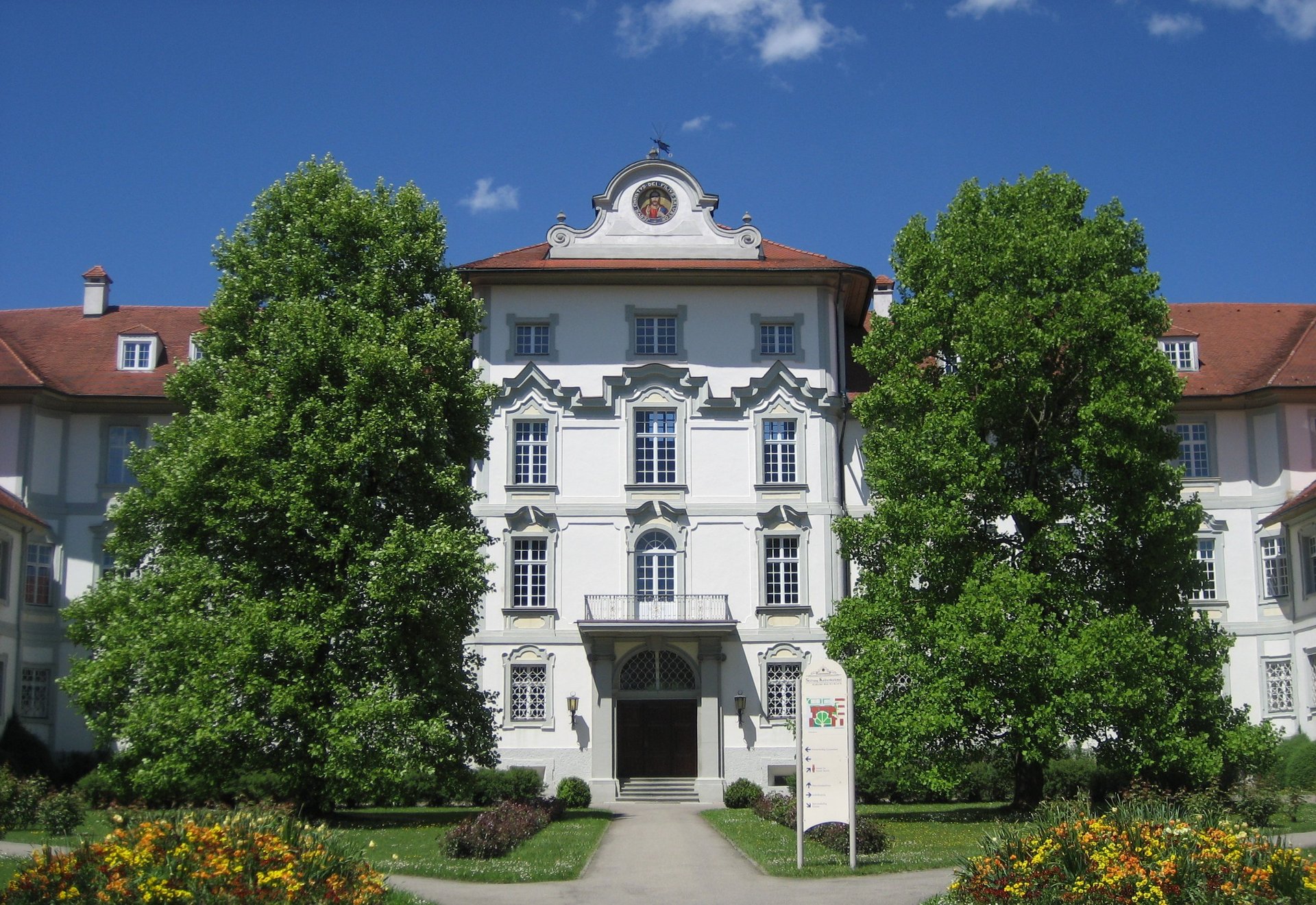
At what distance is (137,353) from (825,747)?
30.1m

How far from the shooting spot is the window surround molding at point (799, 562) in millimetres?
38906

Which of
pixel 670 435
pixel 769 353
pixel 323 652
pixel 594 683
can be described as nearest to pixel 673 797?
pixel 594 683

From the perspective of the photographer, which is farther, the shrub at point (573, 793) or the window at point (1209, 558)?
the window at point (1209, 558)

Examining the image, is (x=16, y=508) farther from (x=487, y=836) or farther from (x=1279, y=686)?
(x=1279, y=686)

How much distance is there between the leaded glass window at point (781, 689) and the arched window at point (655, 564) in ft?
11.7

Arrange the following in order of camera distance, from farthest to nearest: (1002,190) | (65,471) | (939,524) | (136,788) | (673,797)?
(65,471) < (673,797) < (1002,190) < (939,524) < (136,788)

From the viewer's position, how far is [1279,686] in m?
38.9

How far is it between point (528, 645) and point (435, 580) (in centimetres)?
1392

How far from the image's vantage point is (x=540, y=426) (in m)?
39.8

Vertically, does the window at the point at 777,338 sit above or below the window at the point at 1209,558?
above

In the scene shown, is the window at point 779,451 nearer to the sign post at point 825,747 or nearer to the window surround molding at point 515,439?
the window surround molding at point 515,439

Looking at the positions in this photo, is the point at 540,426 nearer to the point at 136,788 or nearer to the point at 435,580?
the point at 435,580

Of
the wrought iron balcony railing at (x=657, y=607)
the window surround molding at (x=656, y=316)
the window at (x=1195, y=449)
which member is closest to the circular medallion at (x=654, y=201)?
the window surround molding at (x=656, y=316)

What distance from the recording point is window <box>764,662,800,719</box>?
38406mm
